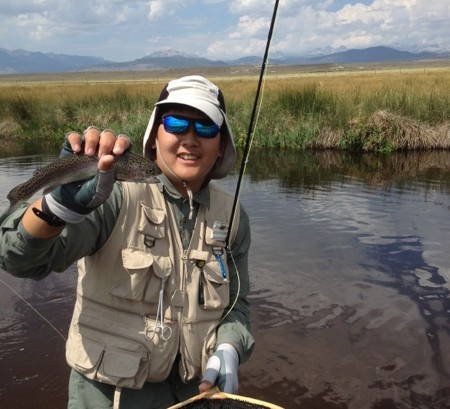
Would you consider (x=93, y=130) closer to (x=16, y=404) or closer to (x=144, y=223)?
(x=144, y=223)

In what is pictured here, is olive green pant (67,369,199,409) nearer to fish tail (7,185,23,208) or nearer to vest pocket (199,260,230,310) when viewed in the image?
vest pocket (199,260,230,310)

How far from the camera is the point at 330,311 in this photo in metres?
6.72

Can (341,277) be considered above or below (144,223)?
below

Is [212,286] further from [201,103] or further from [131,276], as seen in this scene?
[201,103]

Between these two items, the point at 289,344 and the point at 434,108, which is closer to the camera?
the point at 289,344

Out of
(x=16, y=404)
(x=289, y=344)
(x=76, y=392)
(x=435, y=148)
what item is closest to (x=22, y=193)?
(x=76, y=392)

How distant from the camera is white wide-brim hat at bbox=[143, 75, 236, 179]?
2502mm

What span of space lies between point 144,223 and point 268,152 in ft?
57.8

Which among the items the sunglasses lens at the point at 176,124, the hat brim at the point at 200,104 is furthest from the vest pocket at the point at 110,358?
the hat brim at the point at 200,104

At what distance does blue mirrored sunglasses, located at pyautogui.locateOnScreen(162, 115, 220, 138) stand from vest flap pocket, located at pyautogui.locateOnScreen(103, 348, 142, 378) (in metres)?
1.09

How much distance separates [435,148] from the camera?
1950cm

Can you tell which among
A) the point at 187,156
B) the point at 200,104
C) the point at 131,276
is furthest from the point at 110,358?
the point at 200,104

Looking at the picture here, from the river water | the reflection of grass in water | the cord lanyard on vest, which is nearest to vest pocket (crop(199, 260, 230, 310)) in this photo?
the cord lanyard on vest

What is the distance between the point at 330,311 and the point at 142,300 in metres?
4.67
